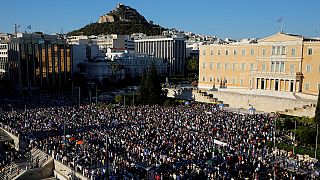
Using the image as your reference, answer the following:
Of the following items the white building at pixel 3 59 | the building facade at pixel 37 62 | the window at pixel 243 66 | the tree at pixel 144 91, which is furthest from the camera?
the white building at pixel 3 59

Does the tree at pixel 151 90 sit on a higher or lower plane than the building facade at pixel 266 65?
lower

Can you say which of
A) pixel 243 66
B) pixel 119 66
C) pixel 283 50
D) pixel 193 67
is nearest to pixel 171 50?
pixel 193 67

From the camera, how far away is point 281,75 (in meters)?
56.9

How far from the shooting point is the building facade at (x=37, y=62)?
8438cm

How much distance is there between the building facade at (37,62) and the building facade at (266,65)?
131ft

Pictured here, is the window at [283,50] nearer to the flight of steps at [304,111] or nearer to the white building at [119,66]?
the flight of steps at [304,111]

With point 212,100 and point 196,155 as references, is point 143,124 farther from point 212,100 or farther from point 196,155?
point 212,100

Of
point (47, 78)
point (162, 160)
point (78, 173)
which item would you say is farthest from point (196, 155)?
point (47, 78)

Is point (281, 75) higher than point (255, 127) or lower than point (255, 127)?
higher

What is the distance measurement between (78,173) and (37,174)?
5.21 meters

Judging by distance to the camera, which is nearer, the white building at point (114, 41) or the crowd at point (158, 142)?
the crowd at point (158, 142)

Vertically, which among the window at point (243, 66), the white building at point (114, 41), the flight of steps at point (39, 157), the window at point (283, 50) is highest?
the white building at point (114, 41)

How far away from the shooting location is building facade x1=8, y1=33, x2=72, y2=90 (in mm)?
84375

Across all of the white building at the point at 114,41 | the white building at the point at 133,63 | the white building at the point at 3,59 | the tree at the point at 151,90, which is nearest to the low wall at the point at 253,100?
the tree at the point at 151,90
